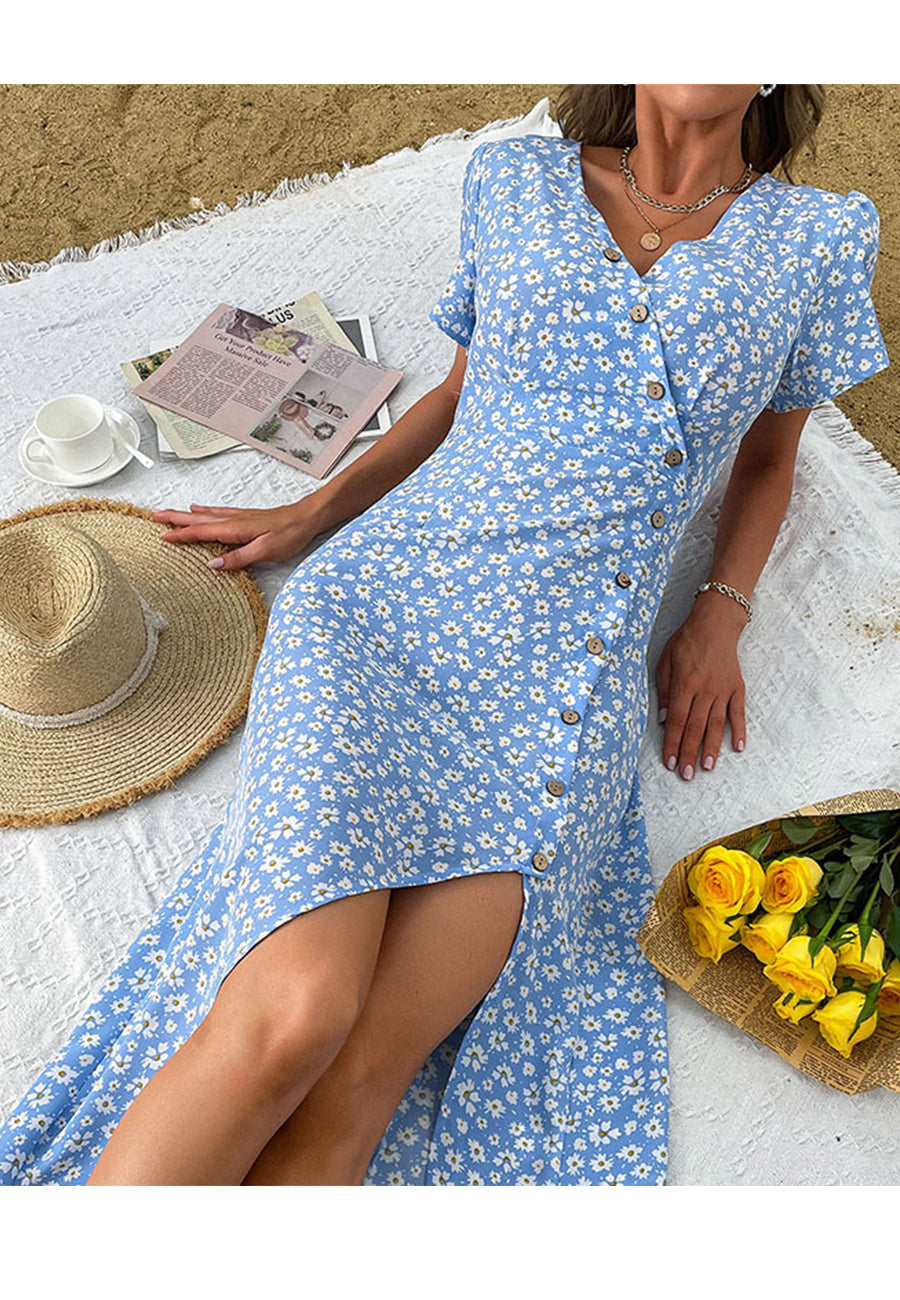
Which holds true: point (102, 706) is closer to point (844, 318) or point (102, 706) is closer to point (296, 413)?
point (296, 413)

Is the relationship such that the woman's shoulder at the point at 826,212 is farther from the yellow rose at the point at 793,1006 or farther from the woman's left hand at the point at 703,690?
the yellow rose at the point at 793,1006

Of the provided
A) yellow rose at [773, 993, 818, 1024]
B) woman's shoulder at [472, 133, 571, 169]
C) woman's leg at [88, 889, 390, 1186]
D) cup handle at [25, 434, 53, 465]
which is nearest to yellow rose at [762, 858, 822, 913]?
yellow rose at [773, 993, 818, 1024]

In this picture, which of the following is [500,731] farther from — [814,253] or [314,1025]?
[814,253]

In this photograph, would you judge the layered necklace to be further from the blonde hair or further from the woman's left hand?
the woman's left hand

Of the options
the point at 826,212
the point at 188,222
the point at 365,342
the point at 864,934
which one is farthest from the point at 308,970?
the point at 188,222

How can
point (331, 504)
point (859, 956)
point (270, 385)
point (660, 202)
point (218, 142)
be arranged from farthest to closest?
1. point (218, 142)
2. point (270, 385)
3. point (331, 504)
4. point (660, 202)
5. point (859, 956)

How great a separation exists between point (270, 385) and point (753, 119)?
977 mm

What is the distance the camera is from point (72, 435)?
215 cm

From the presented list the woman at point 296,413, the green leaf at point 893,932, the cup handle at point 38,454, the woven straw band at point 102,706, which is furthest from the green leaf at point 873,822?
the cup handle at point 38,454

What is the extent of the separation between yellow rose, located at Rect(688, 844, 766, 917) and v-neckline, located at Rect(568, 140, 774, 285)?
735 millimetres

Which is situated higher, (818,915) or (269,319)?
(269,319)

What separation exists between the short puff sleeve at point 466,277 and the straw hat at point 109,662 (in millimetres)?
528

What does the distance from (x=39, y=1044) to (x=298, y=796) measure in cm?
58

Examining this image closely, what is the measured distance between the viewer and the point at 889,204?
9.61ft
